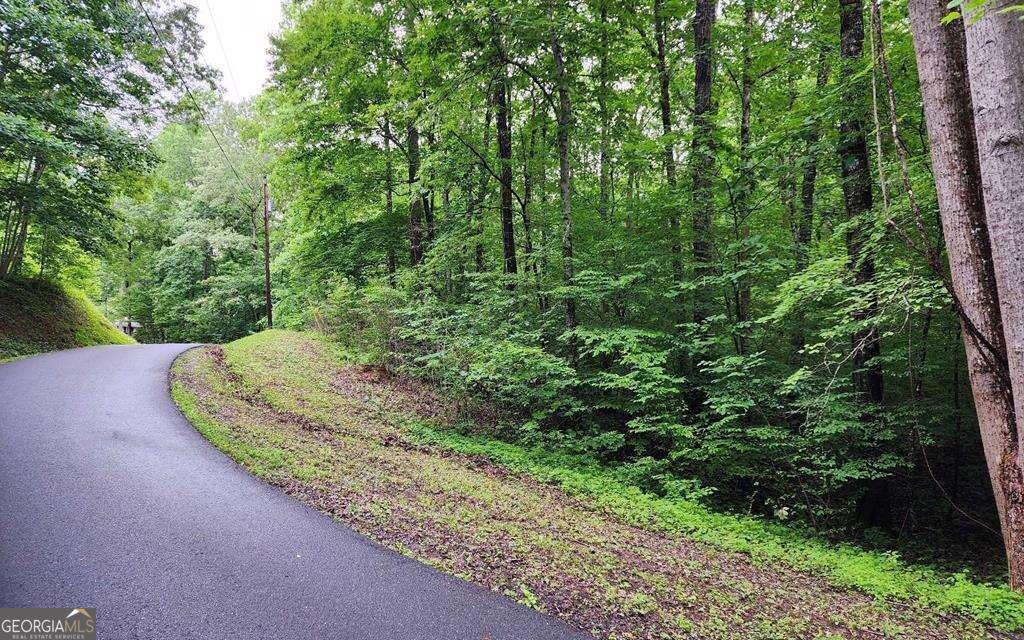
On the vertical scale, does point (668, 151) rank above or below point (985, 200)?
above

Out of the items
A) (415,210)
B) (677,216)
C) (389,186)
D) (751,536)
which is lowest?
(751,536)

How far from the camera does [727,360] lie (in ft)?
21.2

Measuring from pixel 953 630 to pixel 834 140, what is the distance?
212 inches

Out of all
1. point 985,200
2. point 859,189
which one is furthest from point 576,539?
point 859,189

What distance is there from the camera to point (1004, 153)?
123 inches

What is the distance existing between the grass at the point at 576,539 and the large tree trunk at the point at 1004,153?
5.04 feet

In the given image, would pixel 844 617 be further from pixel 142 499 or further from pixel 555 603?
pixel 142 499

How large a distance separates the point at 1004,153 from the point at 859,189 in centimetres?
316

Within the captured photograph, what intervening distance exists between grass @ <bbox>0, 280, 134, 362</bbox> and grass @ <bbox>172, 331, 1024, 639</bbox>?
8465 millimetres

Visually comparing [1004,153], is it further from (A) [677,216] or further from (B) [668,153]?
(B) [668,153]

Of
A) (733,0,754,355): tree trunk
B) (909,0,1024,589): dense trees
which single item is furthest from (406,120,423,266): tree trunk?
(909,0,1024,589): dense trees

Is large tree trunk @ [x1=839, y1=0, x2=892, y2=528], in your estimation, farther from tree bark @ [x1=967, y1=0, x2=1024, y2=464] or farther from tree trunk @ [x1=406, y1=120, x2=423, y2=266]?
tree trunk @ [x1=406, y1=120, x2=423, y2=266]

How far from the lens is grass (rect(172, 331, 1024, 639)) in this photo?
→ 3191mm

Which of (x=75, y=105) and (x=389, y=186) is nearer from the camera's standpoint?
(x=75, y=105)
